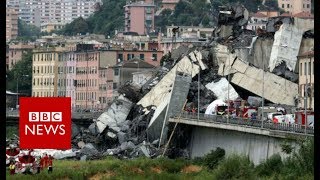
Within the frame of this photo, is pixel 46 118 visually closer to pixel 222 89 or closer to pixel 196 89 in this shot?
pixel 196 89

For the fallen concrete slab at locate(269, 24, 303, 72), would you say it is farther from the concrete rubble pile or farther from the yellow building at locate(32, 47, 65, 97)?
the yellow building at locate(32, 47, 65, 97)

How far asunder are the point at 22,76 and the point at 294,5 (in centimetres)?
5615

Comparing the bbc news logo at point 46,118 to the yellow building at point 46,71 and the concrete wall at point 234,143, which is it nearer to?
the concrete wall at point 234,143

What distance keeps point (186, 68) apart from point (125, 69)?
4332 cm

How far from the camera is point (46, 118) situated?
159 feet

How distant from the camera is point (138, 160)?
62.7 m

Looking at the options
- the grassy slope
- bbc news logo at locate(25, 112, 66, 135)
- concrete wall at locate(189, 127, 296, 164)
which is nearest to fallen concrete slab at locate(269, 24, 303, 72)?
concrete wall at locate(189, 127, 296, 164)

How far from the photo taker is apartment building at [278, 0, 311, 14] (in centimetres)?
19073

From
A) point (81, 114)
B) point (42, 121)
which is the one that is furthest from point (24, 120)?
point (81, 114)

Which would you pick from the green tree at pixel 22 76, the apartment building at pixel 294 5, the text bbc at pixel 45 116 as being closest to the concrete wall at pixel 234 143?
the text bbc at pixel 45 116

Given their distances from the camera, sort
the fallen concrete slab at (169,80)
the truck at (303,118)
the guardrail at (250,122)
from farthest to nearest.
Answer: the fallen concrete slab at (169,80) → the truck at (303,118) → the guardrail at (250,122)

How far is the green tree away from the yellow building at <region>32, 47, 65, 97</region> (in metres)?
1.83

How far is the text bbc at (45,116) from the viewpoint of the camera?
48.5m

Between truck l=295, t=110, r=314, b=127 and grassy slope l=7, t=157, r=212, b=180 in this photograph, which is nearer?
truck l=295, t=110, r=314, b=127
